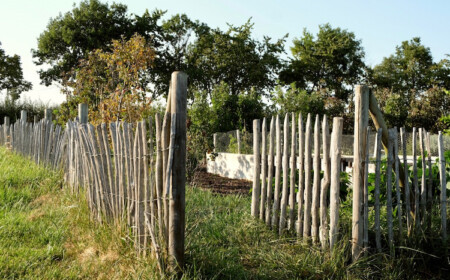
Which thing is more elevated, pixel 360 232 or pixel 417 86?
pixel 417 86

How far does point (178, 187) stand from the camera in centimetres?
338

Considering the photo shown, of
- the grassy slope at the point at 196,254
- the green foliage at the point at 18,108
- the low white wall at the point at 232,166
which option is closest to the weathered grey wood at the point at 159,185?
the grassy slope at the point at 196,254

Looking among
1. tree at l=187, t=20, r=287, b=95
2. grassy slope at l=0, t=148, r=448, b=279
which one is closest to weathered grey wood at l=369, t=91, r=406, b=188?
grassy slope at l=0, t=148, r=448, b=279

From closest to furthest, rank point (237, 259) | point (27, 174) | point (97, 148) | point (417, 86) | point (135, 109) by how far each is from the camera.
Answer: point (237, 259) < point (97, 148) < point (27, 174) < point (135, 109) < point (417, 86)

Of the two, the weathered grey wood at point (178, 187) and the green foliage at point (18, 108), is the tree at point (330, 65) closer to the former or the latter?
the green foliage at point (18, 108)

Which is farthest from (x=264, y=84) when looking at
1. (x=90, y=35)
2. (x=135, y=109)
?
(x=135, y=109)

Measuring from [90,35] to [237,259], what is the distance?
2749 centimetres

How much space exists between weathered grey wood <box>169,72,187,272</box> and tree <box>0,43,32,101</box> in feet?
100

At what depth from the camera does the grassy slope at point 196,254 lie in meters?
3.60

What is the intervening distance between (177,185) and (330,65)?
103ft

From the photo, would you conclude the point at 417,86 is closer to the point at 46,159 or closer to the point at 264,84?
the point at 264,84

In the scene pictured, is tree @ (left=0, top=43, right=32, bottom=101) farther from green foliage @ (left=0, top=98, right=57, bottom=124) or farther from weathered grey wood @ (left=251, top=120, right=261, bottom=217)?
weathered grey wood @ (left=251, top=120, right=261, bottom=217)

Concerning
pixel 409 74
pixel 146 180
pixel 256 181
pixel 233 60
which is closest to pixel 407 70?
pixel 409 74

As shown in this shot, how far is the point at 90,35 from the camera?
93.5 ft
